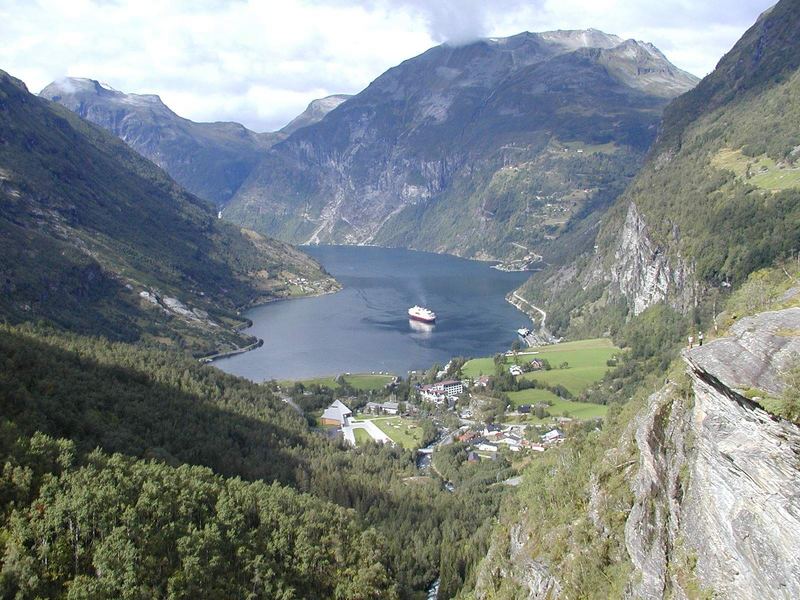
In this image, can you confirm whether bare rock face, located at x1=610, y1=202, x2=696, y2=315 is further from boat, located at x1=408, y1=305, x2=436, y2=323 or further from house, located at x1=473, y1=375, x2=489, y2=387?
boat, located at x1=408, y1=305, x2=436, y2=323

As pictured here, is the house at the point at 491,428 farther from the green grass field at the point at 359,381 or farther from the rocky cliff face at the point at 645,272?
the rocky cliff face at the point at 645,272

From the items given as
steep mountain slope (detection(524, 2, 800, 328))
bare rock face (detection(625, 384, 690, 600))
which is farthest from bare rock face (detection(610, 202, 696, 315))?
bare rock face (detection(625, 384, 690, 600))

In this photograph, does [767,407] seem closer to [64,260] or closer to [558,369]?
[558,369]

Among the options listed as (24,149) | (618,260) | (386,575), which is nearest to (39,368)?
(386,575)

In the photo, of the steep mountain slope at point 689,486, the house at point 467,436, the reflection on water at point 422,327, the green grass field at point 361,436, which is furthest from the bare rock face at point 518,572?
the reflection on water at point 422,327

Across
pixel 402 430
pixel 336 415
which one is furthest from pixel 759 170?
pixel 336 415

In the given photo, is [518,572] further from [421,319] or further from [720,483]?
[421,319]
